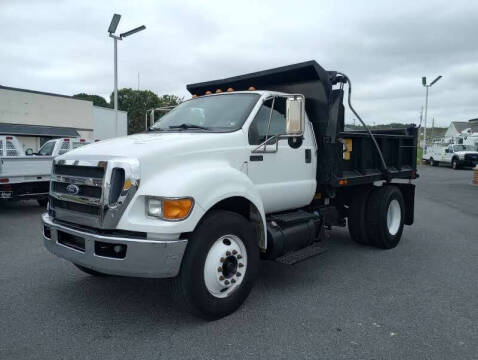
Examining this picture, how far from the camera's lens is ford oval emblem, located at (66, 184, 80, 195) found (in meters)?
3.88

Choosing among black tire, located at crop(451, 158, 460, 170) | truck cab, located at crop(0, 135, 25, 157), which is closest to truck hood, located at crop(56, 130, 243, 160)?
truck cab, located at crop(0, 135, 25, 157)

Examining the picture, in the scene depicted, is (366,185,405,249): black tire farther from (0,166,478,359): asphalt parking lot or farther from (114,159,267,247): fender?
(114,159,267,247): fender

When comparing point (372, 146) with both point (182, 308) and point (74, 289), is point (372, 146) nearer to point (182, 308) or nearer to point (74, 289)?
point (182, 308)

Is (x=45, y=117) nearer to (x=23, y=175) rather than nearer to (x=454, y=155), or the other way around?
(x=23, y=175)

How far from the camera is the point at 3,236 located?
7598 millimetres

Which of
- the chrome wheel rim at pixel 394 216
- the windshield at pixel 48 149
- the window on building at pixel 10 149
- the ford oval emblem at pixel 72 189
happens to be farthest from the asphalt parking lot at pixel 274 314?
the windshield at pixel 48 149

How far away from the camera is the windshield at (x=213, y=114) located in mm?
4609

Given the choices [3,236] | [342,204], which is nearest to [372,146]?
[342,204]

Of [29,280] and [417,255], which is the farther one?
[417,255]

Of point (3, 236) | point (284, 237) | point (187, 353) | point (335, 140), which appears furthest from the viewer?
point (3, 236)

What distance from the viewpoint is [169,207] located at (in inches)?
137

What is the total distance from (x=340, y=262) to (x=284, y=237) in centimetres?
171

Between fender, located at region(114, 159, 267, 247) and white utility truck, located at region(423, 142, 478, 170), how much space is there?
3123cm

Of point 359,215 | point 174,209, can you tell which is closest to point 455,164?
point 359,215
